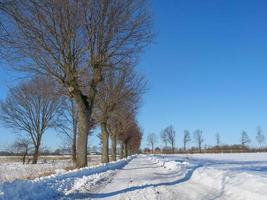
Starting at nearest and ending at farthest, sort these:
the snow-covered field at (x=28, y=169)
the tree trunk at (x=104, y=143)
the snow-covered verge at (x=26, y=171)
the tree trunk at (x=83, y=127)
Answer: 1. the tree trunk at (x=83, y=127)
2. the snow-covered verge at (x=26, y=171)
3. the snow-covered field at (x=28, y=169)
4. the tree trunk at (x=104, y=143)

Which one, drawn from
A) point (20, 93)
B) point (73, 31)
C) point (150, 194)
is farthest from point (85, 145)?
point (20, 93)

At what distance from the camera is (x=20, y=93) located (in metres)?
51.2

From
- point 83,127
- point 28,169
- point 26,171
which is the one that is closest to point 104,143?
point 28,169

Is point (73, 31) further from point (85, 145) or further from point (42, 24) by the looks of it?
point (85, 145)

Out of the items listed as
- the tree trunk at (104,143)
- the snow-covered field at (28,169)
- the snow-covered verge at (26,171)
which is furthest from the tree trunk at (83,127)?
the tree trunk at (104,143)

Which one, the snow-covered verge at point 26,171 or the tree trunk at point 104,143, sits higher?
the tree trunk at point 104,143

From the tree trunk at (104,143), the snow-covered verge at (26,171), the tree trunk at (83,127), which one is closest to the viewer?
the tree trunk at (83,127)

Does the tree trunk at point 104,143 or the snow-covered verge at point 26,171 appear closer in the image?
the snow-covered verge at point 26,171

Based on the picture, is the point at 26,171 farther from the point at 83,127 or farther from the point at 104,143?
the point at 83,127

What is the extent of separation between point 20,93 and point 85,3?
1352 inches

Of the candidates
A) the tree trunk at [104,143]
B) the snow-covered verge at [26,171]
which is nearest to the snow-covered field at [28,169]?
the snow-covered verge at [26,171]

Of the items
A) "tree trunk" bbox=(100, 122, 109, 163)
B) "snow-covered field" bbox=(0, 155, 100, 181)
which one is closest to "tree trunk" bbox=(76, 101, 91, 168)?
"snow-covered field" bbox=(0, 155, 100, 181)

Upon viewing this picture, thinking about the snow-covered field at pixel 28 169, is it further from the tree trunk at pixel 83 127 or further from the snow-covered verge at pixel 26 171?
the tree trunk at pixel 83 127

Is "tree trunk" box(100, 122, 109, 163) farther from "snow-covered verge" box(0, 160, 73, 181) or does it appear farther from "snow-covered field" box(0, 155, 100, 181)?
"snow-covered verge" box(0, 160, 73, 181)
